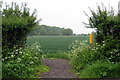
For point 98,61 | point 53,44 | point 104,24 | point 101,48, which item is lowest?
point 53,44

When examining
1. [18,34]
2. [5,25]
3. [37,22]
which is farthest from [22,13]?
[5,25]

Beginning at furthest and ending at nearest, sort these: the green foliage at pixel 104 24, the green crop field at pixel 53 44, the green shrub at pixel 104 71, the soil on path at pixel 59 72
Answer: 1. the green crop field at pixel 53 44
2. the green foliage at pixel 104 24
3. the soil on path at pixel 59 72
4. the green shrub at pixel 104 71

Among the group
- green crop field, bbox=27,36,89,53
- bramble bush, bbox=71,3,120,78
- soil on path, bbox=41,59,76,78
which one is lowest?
soil on path, bbox=41,59,76,78

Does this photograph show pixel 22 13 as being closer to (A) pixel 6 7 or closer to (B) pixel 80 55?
(A) pixel 6 7

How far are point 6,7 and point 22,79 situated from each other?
15.7 ft

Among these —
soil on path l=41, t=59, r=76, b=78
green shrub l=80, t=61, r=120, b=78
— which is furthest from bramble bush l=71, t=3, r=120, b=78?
soil on path l=41, t=59, r=76, b=78

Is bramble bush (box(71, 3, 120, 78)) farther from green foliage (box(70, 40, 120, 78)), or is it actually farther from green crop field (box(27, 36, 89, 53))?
green crop field (box(27, 36, 89, 53))

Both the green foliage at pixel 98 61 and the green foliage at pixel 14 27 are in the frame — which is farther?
the green foliage at pixel 14 27

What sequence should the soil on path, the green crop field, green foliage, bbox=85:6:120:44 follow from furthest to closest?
the green crop field, green foliage, bbox=85:6:120:44, the soil on path

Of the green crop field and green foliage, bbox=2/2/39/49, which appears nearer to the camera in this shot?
green foliage, bbox=2/2/39/49

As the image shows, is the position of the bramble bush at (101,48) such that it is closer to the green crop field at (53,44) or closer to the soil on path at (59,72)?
the soil on path at (59,72)

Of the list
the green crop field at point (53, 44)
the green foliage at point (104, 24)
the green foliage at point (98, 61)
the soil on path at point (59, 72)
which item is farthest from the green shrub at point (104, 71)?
the green crop field at point (53, 44)

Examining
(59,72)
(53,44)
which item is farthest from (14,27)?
(53,44)

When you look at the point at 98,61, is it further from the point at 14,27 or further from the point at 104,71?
the point at 14,27
